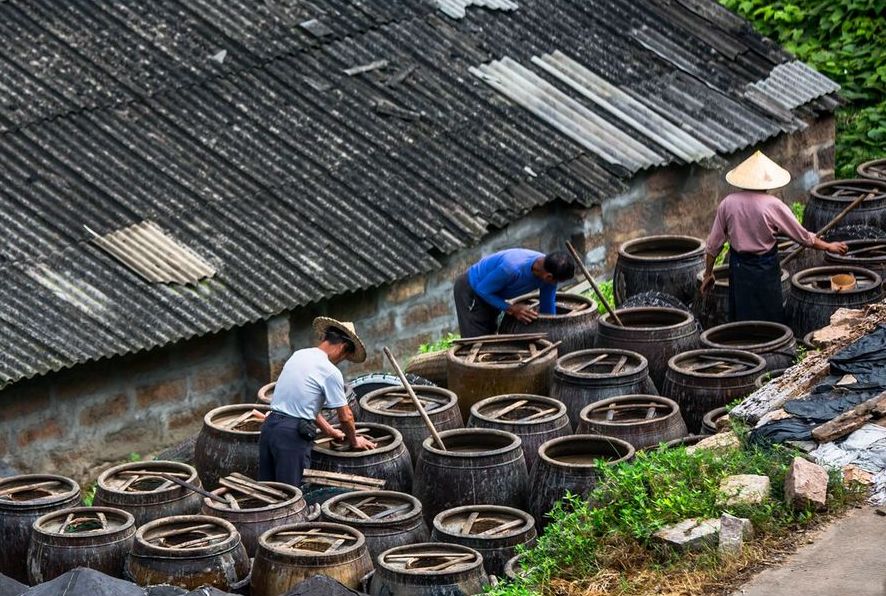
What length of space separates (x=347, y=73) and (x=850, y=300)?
593cm

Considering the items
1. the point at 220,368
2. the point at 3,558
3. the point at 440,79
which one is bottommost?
the point at 3,558

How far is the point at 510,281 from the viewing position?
14.3 m

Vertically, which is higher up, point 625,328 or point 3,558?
point 625,328

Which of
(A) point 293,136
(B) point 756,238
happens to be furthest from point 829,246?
(A) point 293,136

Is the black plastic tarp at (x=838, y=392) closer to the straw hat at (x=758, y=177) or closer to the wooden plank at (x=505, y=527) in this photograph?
the wooden plank at (x=505, y=527)

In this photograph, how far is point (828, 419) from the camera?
11.0m

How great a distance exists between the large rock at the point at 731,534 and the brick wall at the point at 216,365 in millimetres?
6107

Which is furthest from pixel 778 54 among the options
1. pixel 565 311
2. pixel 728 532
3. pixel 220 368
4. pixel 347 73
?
pixel 728 532

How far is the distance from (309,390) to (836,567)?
4105 millimetres

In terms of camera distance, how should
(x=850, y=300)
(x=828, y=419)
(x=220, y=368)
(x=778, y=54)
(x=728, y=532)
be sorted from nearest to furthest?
(x=728, y=532)
(x=828, y=419)
(x=850, y=300)
(x=220, y=368)
(x=778, y=54)

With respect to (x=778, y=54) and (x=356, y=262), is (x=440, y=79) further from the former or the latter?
(x=778, y=54)

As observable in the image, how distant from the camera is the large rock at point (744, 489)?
1017 centimetres

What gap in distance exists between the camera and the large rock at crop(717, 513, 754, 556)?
983 cm

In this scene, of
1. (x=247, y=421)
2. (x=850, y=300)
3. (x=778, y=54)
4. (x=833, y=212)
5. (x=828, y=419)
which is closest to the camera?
(x=828, y=419)
